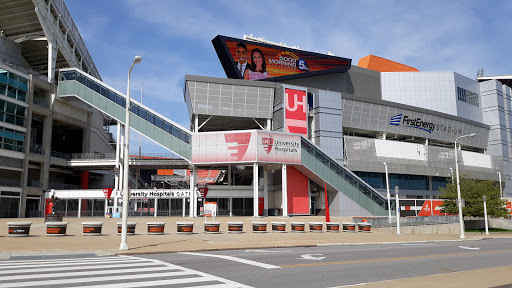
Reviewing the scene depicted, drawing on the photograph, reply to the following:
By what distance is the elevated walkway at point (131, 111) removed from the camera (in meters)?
51.7

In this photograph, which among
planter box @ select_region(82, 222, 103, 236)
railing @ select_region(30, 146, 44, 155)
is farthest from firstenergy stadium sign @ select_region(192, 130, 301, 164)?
planter box @ select_region(82, 222, 103, 236)

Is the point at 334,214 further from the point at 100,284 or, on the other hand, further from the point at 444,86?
the point at 444,86

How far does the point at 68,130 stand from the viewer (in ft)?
218

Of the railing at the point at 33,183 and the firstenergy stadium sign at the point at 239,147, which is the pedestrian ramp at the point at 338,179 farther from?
the railing at the point at 33,183

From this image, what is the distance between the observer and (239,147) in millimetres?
50344

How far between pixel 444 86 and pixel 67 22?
7676 centimetres

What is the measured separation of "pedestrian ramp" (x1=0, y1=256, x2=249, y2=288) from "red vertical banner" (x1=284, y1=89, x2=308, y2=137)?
4951 cm

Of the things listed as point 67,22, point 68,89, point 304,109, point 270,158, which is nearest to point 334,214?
point 270,158

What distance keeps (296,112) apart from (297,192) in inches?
577

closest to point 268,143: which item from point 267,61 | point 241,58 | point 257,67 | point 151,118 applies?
point 151,118

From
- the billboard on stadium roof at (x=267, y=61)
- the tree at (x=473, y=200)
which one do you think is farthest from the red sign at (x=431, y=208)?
the billboard on stadium roof at (x=267, y=61)

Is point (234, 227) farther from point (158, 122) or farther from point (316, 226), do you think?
point (158, 122)

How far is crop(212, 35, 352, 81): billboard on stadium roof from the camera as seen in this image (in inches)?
2594

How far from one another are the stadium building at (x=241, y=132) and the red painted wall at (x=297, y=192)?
0.15m
